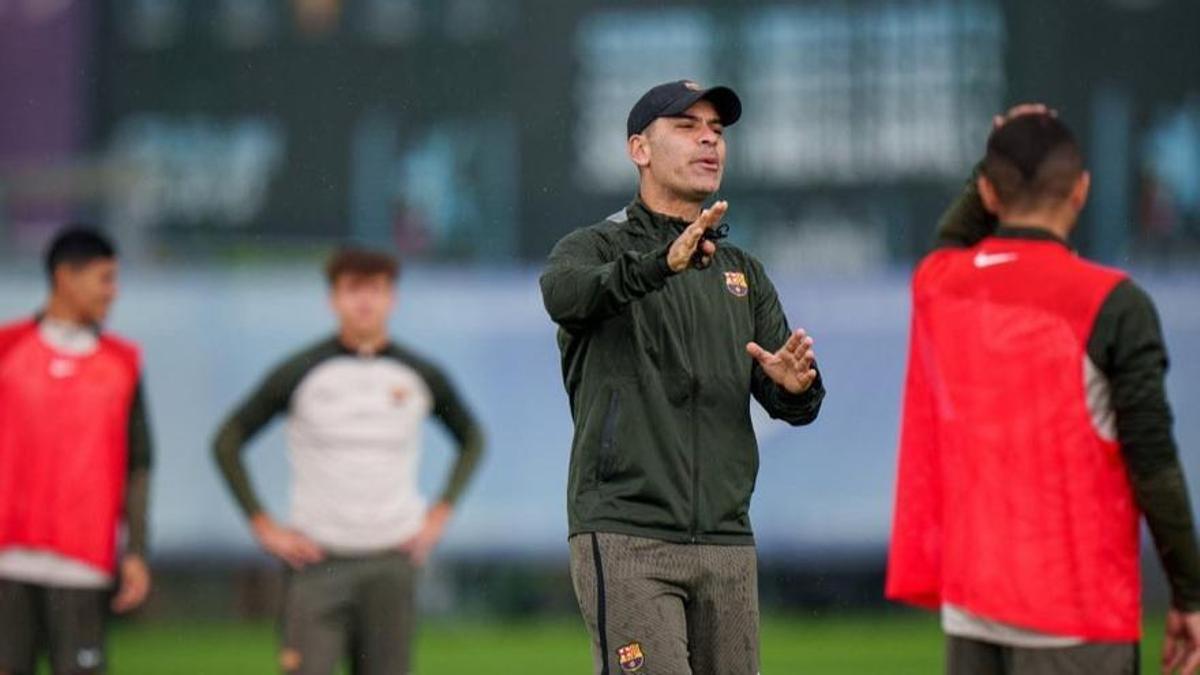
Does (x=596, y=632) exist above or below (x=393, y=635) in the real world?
above

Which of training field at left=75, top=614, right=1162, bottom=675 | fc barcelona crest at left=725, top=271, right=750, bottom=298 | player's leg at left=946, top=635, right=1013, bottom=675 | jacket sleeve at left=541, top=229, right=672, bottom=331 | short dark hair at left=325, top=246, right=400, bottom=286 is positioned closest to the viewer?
player's leg at left=946, top=635, right=1013, bottom=675

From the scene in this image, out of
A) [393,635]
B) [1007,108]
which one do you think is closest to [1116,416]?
[393,635]

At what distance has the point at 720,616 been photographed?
16.6 ft

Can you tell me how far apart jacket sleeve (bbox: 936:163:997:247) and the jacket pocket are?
83 centimetres

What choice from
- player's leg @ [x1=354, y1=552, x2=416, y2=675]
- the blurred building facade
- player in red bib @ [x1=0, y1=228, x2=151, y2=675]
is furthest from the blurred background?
player's leg @ [x1=354, y1=552, x2=416, y2=675]

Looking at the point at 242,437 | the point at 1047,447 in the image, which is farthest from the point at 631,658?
the point at 242,437

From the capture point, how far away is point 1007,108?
1326 cm

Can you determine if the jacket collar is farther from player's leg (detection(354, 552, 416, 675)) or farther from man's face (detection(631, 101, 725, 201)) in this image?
player's leg (detection(354, 552, 416, 675))

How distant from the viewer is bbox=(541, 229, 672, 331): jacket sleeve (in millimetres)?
4766

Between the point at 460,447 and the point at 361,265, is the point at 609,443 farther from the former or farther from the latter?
the point at 460,447

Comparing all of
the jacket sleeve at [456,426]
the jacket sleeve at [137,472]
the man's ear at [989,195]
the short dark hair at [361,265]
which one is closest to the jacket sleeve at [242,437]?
the jacket sleeve at [137,472]

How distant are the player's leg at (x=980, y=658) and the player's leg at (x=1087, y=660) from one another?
0.35 feet

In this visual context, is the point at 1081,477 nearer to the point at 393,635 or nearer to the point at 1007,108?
the point at 393,635

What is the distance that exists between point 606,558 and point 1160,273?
9.36 meters
